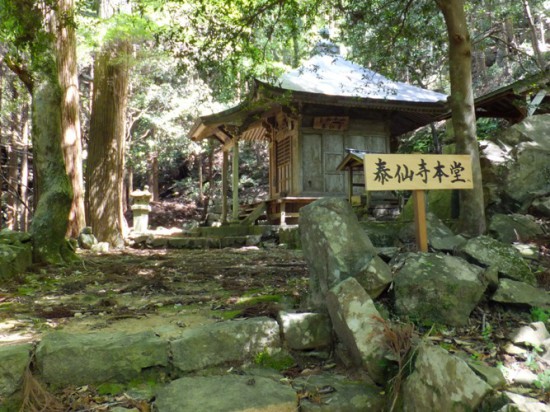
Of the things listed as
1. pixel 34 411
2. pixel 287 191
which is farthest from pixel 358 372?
pixel 287 191

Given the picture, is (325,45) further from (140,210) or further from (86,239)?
(140,210)

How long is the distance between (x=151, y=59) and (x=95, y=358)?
40.2ft

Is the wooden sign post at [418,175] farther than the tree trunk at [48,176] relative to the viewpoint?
No

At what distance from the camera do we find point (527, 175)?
20.0 feet

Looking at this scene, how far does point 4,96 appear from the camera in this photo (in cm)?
1697

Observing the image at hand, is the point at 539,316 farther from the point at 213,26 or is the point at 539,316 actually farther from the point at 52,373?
the point at 213,26

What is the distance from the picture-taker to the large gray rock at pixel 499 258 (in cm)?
341

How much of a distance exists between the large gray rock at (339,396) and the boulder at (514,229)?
3.24 m

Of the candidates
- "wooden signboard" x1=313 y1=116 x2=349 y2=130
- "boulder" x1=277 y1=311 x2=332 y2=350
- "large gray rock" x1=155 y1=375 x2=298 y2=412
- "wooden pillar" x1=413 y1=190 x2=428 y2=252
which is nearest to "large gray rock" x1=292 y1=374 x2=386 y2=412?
"large gray rock" x1=155 y1=375 x2=298 y2=412

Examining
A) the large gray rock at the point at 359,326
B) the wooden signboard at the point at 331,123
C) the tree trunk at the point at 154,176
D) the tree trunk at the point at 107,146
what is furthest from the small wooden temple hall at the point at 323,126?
the tree trunk at the point at 154,176

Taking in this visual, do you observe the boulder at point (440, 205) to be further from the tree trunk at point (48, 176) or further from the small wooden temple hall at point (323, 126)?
the tree trunk at point (48, 176)

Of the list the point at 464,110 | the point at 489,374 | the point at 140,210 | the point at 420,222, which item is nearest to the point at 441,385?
the point at 489,374

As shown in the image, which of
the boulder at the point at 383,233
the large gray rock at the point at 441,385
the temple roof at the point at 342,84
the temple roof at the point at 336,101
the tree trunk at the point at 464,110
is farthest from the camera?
the temple roof at the point at 342,84

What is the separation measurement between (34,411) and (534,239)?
5.07m
